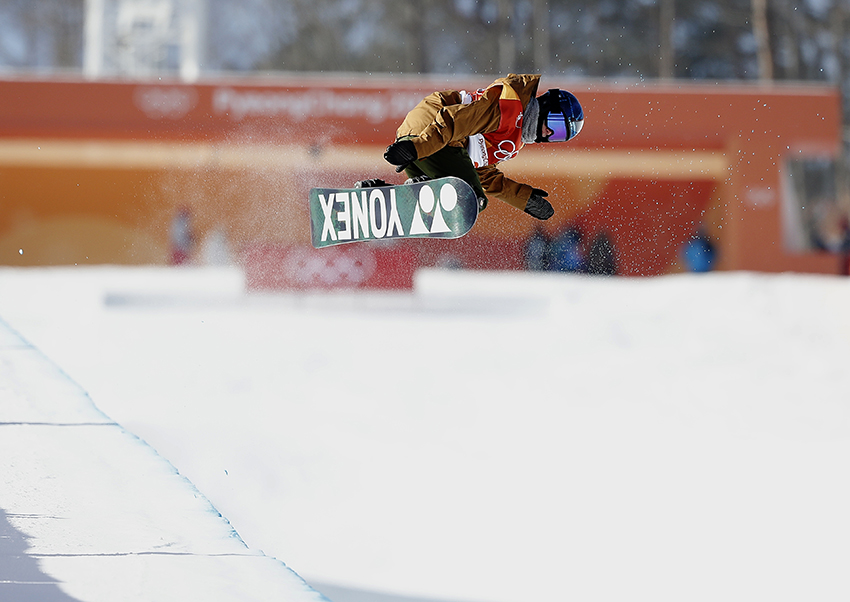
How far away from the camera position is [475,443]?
7586 millimetres

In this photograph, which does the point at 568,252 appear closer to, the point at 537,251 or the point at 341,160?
the point at 537,251

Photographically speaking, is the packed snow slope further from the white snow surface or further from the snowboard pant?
the snowboard pant

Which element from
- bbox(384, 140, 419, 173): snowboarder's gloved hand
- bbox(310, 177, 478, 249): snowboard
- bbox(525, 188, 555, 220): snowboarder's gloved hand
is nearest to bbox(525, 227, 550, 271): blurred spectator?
bbox(525, 188, 555, 220): snowboarder's gloved hand

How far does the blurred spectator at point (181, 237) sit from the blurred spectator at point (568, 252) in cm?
795

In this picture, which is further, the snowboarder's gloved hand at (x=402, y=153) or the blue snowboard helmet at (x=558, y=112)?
the blue snowboard helmet at (x=558, y=112)

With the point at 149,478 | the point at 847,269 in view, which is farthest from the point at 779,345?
the point at 149,478

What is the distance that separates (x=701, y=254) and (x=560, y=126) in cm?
1428

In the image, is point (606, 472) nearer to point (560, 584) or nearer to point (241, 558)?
point (560, 584)

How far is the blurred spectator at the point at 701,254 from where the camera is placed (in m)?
17.8

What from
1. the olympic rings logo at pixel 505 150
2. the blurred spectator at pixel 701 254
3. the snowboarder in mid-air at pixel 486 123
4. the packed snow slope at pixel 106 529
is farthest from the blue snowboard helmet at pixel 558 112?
the blurred spectator at pixel 701 254

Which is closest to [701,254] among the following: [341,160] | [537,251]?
[537,251]

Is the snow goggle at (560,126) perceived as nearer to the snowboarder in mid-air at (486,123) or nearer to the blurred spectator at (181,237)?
the snowboarder in mid-air at (486,123)

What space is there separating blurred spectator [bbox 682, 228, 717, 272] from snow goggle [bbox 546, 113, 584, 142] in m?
14.1

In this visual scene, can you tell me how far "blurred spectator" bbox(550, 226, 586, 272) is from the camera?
58.2 ft
